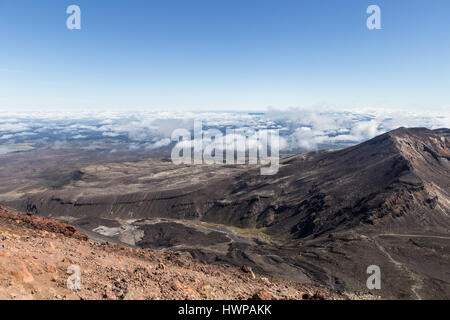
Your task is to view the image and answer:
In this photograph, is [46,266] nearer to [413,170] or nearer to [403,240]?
[403,240]

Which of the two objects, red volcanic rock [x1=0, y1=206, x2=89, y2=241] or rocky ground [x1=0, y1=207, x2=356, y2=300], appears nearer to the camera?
rocky ground [x1=0, y1=207, x2=356, y2=300]

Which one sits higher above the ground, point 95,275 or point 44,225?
point 95,275

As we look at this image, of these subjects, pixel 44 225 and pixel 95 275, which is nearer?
pixel 95 275

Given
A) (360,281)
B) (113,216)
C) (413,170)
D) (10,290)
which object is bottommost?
(113,216)

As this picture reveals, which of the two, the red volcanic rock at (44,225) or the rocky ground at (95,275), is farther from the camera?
the red volcanic rock at (44,225)

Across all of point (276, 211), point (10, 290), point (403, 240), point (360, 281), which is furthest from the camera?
point (276, 211)

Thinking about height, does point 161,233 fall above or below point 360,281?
below

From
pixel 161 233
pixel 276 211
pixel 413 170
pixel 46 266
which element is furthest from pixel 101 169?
pixel 46 266
